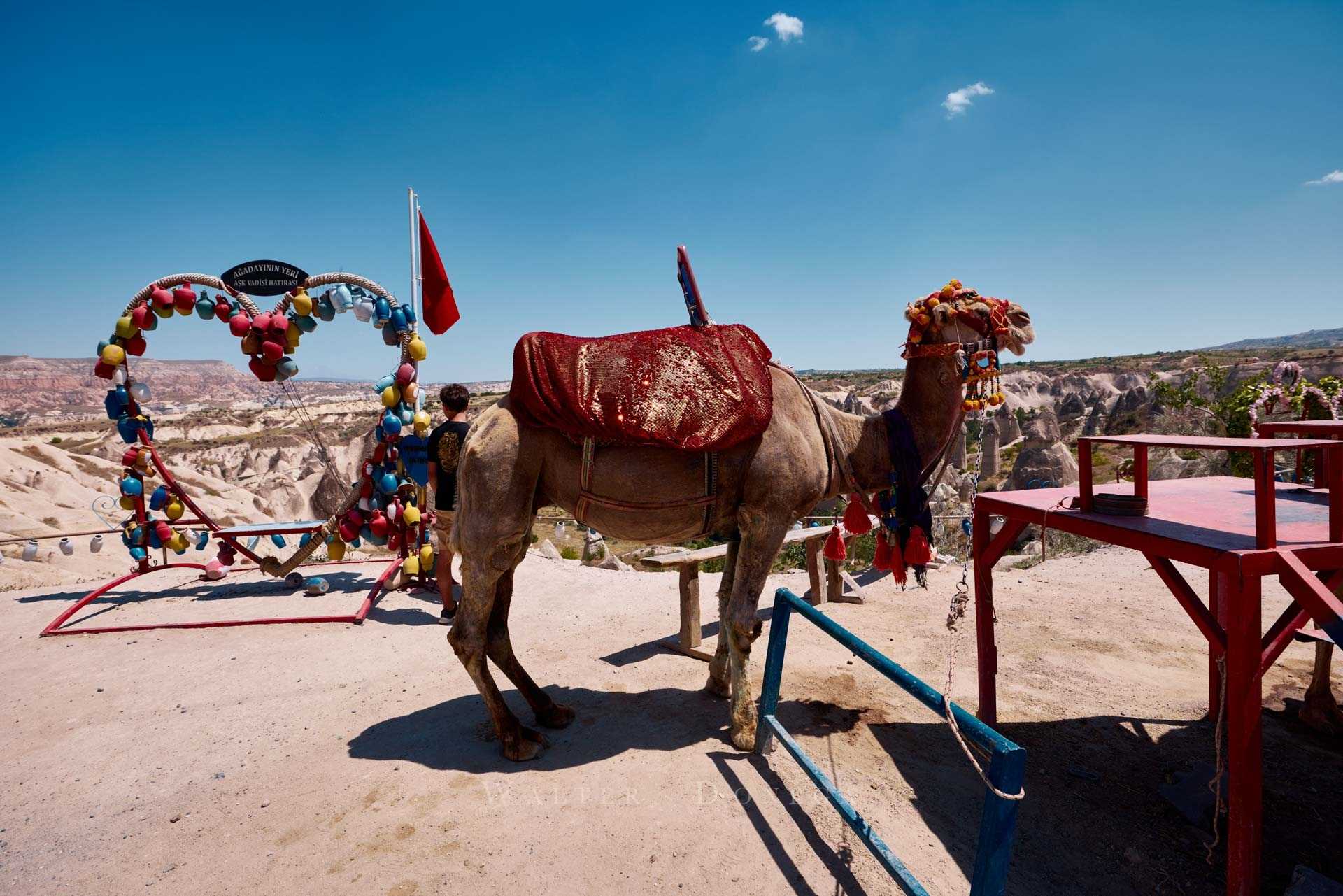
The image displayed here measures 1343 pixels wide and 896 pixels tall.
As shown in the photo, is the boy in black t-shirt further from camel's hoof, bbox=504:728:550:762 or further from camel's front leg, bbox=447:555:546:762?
camel's hoof, bbox=504:728:550:762

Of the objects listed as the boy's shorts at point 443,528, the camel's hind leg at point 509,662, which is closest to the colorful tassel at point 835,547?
the camel's hind leg at point 509,662

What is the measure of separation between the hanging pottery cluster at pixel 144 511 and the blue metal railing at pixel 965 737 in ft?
26.0

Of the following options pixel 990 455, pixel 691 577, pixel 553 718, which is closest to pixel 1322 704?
pixel 691 577

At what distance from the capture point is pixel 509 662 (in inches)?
175

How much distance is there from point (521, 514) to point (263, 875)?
2.15m

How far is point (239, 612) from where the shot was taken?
23.8 ft

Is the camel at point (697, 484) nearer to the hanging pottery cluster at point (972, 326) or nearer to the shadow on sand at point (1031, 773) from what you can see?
the hanging pottery cluster at point (972, 326)

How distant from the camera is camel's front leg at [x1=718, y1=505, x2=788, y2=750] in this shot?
3977mm

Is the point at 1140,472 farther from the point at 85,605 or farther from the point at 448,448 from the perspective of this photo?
the point at 85,605

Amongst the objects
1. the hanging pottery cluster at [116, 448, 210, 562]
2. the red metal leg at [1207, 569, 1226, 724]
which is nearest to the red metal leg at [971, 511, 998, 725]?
the red metal leg at [1207, 569, 1226, 724]

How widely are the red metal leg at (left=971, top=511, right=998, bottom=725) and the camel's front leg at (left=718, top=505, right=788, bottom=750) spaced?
146cm

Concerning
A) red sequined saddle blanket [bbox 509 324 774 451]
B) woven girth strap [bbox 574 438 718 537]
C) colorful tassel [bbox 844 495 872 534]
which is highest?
red sequined saddle blanket [bbox 509 324 774 451]

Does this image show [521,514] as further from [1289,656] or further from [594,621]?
[1289,656]

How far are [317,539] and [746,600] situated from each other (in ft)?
19.0
